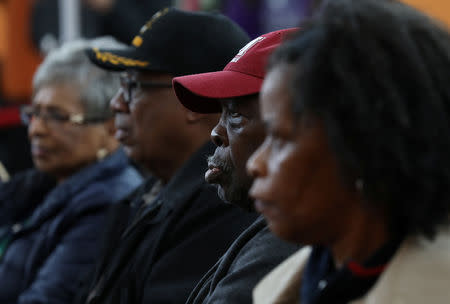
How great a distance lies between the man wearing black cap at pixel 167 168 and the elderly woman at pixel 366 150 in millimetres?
830

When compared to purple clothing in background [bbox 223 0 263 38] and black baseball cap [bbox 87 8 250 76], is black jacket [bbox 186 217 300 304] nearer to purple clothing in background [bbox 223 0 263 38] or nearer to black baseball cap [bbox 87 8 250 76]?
black baseball cap [bbox 87 8 250 76]

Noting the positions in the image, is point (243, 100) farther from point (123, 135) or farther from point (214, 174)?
point (123, 135)

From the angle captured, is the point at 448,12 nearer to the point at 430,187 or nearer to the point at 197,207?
the point at 197,207

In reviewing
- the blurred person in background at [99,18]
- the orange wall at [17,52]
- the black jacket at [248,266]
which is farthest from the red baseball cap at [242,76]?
the orange wall at [17,52]

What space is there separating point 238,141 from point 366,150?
637mm

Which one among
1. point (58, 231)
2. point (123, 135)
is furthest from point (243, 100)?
point (58, 231)

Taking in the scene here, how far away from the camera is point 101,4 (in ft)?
18.4

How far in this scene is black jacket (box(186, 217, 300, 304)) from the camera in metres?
1.40

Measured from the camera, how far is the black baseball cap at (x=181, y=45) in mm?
2139

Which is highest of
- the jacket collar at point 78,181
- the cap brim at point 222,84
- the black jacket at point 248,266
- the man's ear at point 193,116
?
the cap brim at point 222,84

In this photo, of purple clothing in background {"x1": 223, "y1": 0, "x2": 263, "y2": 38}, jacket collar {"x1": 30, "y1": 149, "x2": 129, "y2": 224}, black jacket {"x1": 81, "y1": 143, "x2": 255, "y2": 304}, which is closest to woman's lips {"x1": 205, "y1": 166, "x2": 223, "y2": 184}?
black jacket {"x1": 81, "y1": 143, "x2": 255, "y2": 304}

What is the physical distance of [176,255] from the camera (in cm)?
193

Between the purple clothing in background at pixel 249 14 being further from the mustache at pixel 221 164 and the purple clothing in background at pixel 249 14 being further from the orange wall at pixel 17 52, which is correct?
the mustache at pixel 221 164

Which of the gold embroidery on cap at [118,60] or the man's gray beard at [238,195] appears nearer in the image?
the man's gray beard at [238,195]
